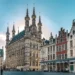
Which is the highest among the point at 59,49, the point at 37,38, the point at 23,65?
the point at 37,38

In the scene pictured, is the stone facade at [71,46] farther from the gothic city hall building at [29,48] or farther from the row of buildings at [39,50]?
the gothic city hall building at [29,48]

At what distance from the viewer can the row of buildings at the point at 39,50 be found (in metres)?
75.1

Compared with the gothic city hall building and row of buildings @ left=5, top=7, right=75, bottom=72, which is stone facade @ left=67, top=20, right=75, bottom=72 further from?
the gothic city hall building

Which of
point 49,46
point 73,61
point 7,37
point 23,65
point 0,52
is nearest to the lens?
point 73,61

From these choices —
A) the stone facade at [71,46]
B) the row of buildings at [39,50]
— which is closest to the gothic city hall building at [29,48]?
the row of buildings at [39,50]

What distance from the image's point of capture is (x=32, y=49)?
117 metres

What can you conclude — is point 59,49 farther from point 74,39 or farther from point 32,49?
point 32,49

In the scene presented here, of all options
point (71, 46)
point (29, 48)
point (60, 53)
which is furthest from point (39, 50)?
point (71, 46)

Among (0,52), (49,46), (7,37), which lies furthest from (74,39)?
(7,37)

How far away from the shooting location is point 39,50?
117 m

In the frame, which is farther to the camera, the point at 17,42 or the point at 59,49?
the point at 17,42

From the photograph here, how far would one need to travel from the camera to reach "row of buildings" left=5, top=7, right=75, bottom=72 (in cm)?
7512

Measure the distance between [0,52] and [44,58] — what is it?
76.9 ft

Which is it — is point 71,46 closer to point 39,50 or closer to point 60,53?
point 60,53
